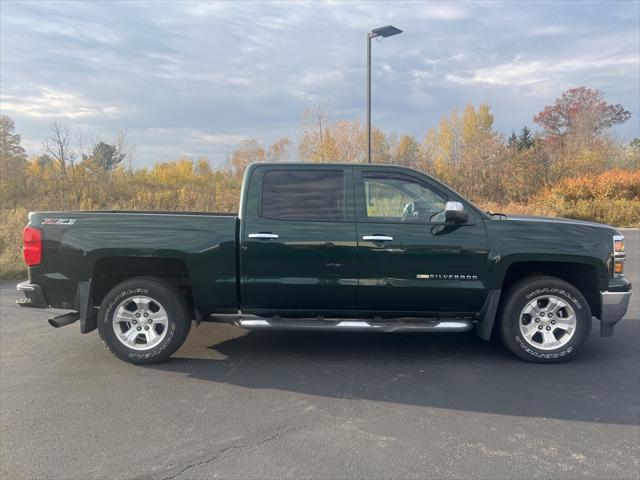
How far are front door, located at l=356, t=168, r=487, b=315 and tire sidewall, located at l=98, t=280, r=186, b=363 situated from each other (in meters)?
1.79

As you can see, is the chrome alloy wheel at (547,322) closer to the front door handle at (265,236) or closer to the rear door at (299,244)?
the rear door at (299,244)

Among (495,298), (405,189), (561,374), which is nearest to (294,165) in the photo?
(405,189)

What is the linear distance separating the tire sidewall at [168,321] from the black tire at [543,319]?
3203 mm

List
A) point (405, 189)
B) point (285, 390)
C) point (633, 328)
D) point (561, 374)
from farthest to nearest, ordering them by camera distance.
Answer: point (633, 328) < point (405, 189) < point (561, 374) < point (285, 390)

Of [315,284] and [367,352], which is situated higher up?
[315,284]

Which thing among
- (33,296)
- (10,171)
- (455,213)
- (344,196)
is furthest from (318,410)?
(10,171)

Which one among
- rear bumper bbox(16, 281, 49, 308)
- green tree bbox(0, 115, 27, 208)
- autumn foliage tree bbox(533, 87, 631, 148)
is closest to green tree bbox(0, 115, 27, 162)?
green tree bbox(0, 115, 27, 208)

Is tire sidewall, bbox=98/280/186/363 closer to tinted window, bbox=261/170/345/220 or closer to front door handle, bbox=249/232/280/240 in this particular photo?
front door handle, bbox=249/232/280/240

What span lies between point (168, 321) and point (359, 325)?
185 cm

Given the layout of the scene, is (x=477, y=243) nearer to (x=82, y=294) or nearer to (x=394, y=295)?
(x=394, y=295)

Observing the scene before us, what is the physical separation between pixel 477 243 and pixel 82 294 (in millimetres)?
3855

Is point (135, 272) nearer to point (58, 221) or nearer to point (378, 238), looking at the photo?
point (58, 221)

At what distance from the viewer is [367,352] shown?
16.4 feet

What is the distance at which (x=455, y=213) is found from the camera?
4.40 metres
